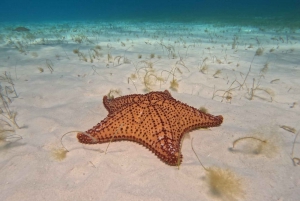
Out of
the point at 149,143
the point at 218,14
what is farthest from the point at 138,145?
the point at 218,14

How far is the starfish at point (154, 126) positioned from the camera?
242 centimetres

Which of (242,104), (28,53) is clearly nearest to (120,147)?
(242,104)

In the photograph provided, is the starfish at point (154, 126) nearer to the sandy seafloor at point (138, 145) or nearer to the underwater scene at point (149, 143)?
the underwater scene at point (149, 143)

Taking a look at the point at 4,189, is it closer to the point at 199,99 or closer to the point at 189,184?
the point at 189,184

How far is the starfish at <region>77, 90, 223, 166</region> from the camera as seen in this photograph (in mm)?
2424

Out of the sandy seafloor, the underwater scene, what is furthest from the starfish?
the sandy seafloor

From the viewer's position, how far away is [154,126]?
2600 mm

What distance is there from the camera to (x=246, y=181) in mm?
2295

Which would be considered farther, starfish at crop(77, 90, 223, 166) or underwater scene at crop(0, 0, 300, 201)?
starfish at crop(77, 90, 223, 166)

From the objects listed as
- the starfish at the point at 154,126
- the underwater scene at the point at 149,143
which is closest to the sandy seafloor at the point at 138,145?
the underwater scene at the point at 149,143

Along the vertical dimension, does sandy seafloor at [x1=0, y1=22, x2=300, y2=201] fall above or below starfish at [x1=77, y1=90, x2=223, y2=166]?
below

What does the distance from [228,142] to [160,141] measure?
48.5 inches

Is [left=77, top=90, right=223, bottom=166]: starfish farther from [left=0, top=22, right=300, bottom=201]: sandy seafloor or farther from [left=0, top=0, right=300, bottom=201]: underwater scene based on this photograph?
[left=0, top=22, right=300, bottom=201]: sandy seafloor

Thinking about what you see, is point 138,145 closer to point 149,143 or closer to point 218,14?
point 149,143
